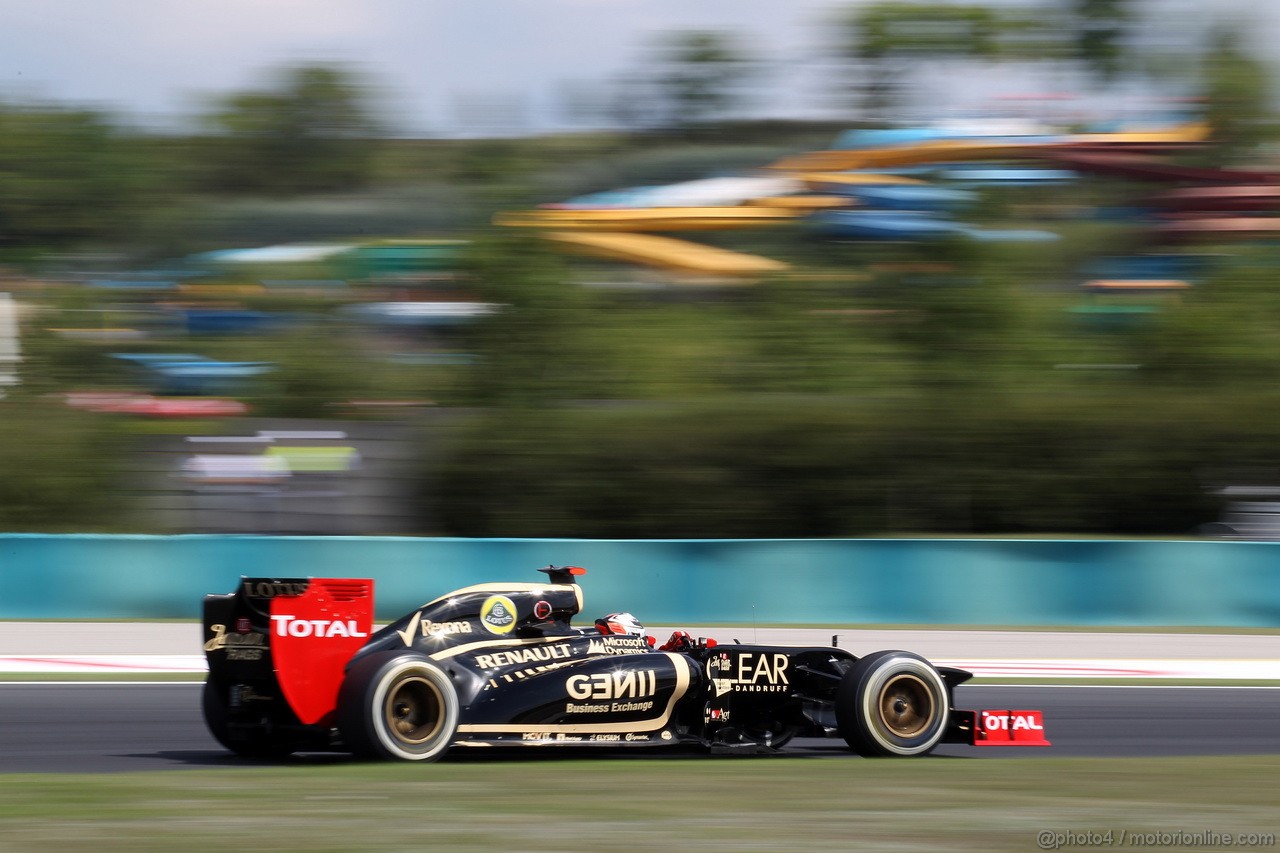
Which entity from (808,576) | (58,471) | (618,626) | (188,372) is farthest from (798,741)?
(188,372)

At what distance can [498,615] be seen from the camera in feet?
27.9

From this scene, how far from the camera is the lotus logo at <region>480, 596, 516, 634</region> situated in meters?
8.48

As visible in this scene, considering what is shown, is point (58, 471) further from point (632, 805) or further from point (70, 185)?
point (70, 185)

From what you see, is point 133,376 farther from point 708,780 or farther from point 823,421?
point 708,780

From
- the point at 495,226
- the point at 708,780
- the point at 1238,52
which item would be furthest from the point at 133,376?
the point at 1238,52

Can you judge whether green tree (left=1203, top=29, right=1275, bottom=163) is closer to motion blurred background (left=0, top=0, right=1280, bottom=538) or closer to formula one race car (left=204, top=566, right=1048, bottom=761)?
motion blurred background (left=0, top=0, right=1280, bottom=538)

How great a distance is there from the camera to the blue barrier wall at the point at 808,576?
16750 millimetres

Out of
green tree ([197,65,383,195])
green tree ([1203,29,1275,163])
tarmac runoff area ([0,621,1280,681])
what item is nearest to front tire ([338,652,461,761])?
tarmac runoff area ([0,621,1280,681])

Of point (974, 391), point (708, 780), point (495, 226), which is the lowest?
point (708, 780)

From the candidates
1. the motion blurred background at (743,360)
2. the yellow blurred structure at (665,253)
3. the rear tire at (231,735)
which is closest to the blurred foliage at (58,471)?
the motion blurred background at (743,360)

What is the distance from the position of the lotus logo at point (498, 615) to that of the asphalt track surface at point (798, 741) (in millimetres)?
719

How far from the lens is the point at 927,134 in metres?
47.3

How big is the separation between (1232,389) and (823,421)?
642 cm

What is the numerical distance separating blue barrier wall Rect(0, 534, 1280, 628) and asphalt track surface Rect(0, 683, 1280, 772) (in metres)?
4.00
